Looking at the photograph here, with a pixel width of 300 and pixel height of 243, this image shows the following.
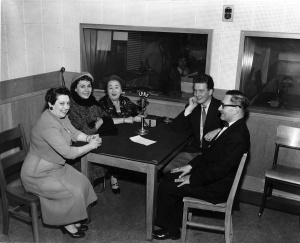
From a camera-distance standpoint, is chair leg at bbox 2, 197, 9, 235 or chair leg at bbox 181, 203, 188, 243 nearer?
chair leg at bbox 181, 203, 188, 243

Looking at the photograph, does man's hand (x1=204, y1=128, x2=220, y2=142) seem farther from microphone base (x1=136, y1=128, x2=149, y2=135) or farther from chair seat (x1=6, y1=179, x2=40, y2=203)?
chair seat (x1=6, y1=179, x2=40, y2=203)

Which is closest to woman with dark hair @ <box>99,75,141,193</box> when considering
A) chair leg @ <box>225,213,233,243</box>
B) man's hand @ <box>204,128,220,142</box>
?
man's hand @ <box>204,128,220,142</box>

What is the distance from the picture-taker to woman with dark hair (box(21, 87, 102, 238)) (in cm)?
283

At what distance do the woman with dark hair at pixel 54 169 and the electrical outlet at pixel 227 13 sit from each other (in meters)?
1.96

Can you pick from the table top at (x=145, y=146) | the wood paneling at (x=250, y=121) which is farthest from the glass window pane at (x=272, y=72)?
the table top at (x=145, y=146)

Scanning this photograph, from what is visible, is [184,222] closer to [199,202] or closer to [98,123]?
[199,202]

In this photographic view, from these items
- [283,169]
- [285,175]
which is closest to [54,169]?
[285,175]

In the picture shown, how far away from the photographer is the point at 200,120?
356 centimetres

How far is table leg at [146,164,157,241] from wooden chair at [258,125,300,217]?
115 centimetres

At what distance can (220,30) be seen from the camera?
154 inches

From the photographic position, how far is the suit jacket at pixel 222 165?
2.78 metres

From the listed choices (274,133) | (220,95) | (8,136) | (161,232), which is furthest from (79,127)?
(274,133)

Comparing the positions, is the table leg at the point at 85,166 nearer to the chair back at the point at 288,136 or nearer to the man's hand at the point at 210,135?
the man's hand at the point at 210,135

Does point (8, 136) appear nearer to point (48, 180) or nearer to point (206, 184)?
point (48, 180)
